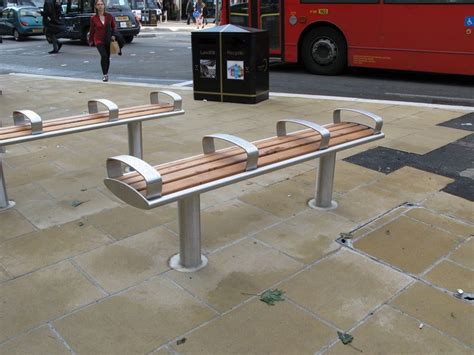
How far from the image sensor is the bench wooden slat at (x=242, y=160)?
113 inches

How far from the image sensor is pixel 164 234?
375 cm

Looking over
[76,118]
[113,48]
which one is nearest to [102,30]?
[113,48]

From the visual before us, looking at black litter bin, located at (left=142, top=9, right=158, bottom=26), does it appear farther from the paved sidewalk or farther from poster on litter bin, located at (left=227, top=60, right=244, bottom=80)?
the paved sidewalk

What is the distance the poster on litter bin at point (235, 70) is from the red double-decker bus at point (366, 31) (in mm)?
3892

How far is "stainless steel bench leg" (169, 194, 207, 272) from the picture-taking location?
122 inches

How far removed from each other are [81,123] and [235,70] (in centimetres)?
432

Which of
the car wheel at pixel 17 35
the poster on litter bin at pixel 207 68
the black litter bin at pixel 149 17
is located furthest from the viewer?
the black litter bin at pixel 149 17

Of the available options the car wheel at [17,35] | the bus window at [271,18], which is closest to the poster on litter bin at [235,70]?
the bus window at [271,18]

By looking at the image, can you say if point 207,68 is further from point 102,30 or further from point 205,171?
point 205,171

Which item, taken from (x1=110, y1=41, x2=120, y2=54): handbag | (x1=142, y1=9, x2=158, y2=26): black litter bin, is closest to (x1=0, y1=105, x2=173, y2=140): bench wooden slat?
(x1=110, y1=41, x2=120, y2=54): handbag

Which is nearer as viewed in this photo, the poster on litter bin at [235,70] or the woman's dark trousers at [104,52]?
the poster on litter bin at [235,70]

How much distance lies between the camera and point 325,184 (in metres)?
4.12

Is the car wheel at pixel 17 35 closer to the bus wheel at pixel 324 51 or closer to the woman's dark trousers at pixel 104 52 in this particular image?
the woman's dark trousers at pixel 104 52

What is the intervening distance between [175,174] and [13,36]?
25.0 metres
